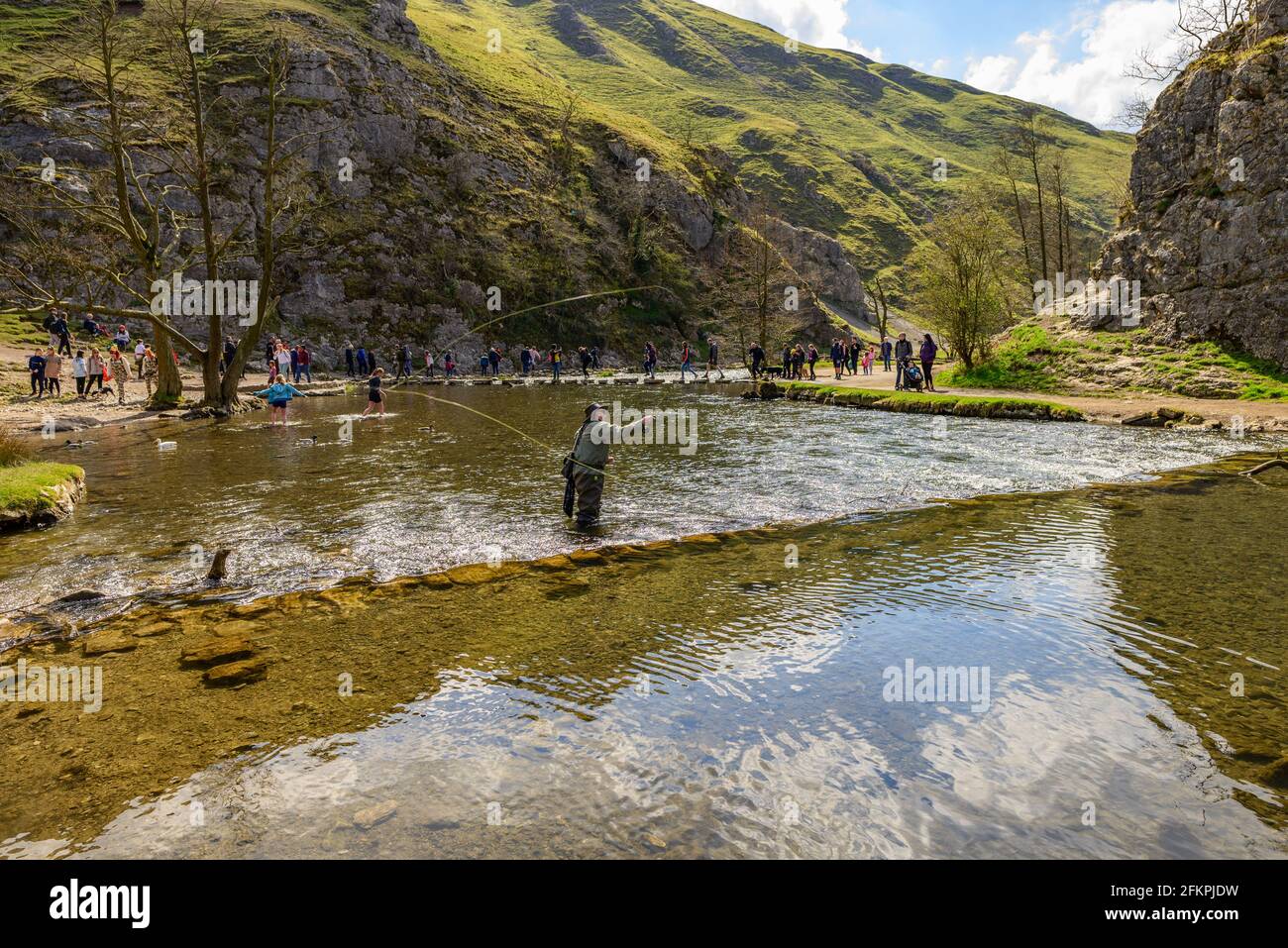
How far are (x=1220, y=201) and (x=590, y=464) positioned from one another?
3498 centimetres

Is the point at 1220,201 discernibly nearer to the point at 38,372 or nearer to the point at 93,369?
the point at 93,369

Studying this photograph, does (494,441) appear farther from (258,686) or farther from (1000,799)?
(1000,799)

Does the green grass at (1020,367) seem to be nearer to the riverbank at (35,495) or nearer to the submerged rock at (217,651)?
the submerged rock at (217,651)

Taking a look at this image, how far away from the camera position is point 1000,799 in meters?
5.07

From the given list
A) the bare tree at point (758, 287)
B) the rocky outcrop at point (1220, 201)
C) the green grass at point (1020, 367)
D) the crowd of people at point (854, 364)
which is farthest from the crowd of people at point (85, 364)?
the rocky outcrop at point (1220, 201)

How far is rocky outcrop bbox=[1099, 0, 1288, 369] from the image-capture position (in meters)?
29.5

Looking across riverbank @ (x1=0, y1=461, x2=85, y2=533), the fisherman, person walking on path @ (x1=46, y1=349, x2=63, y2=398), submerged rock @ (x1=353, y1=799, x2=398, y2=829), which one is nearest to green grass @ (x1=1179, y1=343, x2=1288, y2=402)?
the fisherman

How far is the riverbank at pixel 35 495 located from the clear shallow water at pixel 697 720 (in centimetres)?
670

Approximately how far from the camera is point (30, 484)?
45.3 ft

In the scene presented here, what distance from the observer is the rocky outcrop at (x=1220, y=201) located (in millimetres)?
29453

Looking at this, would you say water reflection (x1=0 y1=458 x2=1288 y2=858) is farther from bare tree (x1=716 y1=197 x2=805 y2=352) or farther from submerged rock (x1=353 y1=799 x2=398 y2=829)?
bare tree (x1=716 y1=197 x2=805 y2=352)

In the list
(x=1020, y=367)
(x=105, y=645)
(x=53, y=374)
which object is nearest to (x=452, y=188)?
(x=53, y=374)

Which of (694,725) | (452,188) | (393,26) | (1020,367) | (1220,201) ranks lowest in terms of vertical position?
(694,725)
